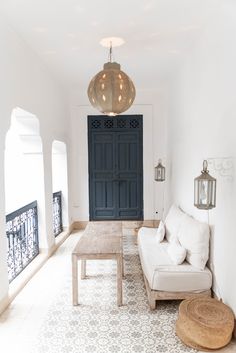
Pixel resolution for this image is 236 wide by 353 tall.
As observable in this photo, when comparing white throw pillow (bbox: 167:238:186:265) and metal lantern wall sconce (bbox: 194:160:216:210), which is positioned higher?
metal lantern wall sconce (bbox: 194:160:216:210)

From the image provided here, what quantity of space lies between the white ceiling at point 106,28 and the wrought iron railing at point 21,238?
7.50 ft

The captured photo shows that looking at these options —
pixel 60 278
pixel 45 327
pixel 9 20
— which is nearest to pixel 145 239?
pixel 60 278

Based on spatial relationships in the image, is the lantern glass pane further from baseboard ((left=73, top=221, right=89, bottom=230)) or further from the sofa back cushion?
baseboard ((left=73, top=221, right=89, bottom=230))

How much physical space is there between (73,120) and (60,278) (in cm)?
394

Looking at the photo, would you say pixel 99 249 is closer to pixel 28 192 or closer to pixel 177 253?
pixel 177 253

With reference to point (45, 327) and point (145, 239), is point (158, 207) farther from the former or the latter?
point (45, 327)

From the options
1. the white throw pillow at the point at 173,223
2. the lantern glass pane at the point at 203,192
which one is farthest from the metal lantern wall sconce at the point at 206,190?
the white throw pillow at the point at 173,223

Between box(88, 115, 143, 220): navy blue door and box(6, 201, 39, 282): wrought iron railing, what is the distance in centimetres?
245

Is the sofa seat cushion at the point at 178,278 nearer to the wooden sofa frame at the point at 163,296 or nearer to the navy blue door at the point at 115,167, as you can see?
the wooden sofa frame at the point at 163,296

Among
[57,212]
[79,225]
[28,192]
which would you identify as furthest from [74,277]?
[79,225]

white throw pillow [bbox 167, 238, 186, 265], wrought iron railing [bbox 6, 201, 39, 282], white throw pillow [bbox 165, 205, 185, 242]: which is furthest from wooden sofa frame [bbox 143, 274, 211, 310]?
wrought iron railing [bbox 6, 201, 39, 282]

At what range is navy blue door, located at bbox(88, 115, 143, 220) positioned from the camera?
22.4 feet

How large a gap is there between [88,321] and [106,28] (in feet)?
10.6

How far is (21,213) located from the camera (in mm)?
4082
